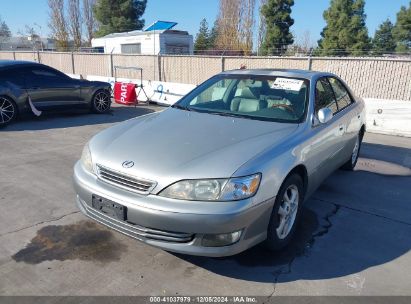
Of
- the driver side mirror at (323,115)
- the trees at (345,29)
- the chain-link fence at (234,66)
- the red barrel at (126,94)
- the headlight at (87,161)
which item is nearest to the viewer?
the headlight at (87,161)

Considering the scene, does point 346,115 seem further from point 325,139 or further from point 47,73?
point 47,73

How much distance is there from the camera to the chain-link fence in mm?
9328

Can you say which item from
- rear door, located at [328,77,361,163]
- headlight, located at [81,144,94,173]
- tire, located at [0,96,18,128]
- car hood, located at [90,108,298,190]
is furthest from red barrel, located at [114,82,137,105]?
headlight, located at [81,144,94,173]

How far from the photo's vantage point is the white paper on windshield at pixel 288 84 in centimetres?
414

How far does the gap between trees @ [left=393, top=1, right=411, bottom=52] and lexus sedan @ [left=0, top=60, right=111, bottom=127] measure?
31369 mm

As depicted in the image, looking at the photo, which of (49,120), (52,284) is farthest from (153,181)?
(49,120)

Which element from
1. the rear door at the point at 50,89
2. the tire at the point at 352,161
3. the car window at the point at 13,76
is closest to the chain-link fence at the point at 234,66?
the tire at the point at 352,161

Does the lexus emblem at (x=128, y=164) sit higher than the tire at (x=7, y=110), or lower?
higher

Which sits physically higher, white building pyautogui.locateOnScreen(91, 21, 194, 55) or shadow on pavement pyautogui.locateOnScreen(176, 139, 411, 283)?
white building pyautogui.locateOnScreen(91, 21, 194, 55)

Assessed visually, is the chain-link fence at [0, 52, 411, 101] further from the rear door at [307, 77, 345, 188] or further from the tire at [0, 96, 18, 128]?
the tire at [0, 96, 18, 128]

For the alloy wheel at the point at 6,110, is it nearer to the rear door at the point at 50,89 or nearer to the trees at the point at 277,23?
the rear door at the point at 50,89

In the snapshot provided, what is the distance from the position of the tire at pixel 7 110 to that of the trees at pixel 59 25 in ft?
128

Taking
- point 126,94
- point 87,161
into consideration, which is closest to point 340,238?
point 87,161

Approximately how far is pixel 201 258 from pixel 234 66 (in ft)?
31.1
